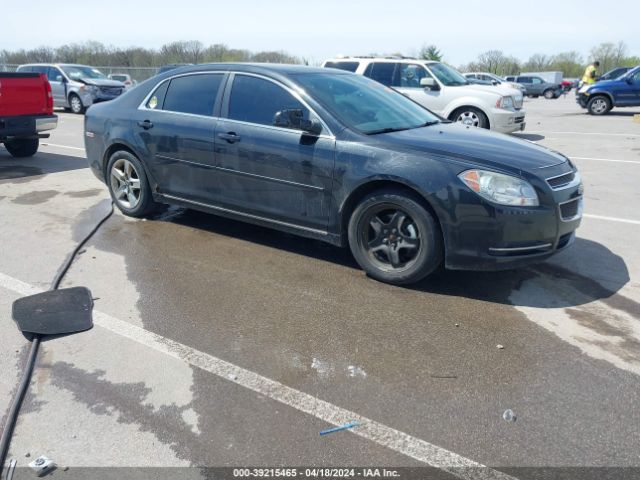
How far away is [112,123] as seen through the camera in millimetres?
6004

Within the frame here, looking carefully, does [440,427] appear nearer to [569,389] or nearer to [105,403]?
[569,389]

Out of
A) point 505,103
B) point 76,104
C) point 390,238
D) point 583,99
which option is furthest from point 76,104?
point 390,238

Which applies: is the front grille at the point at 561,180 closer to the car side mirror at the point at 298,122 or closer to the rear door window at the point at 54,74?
the car side mirror at the point at 298,122

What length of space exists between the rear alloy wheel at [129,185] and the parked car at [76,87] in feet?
49.4

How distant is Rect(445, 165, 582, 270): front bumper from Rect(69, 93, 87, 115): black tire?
62.8 ft

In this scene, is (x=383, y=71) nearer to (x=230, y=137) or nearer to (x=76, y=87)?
(x=230, y=137)

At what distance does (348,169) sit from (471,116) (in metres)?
8.68

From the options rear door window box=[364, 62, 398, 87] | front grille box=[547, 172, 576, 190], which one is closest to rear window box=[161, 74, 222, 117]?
front grille box=[547, 172, 576, 190]

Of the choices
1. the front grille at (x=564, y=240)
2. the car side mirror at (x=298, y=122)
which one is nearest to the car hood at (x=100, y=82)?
the car side mirror at (x=298, y=122)

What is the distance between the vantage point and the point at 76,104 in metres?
20.2

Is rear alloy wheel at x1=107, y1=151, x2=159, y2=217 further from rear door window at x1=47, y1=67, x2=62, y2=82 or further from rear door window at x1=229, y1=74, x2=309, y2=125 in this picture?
rear door window at x1=47, y1=67, x2=62, y2=82

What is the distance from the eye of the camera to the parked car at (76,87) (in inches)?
781

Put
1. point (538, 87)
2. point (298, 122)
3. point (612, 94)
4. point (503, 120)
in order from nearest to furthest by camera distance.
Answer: point (298, 122)
point (503, 120)
point (612, 94)
point (538, 87)

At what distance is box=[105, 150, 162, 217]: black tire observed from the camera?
232 inches
